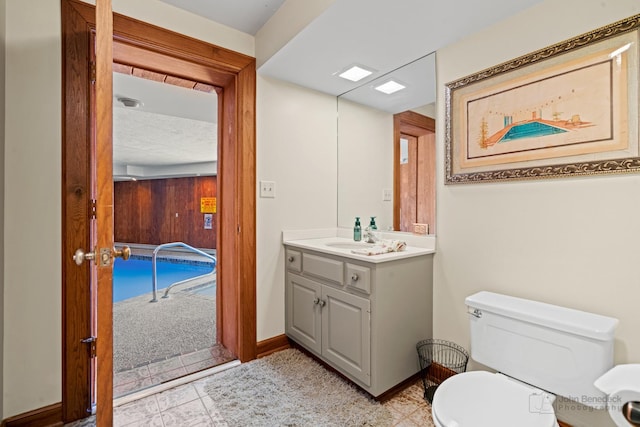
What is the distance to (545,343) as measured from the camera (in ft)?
4.02

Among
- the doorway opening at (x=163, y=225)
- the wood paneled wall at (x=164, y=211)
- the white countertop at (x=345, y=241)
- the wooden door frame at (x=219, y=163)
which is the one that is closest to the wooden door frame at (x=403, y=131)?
the white countertop at (x=345, y=241)


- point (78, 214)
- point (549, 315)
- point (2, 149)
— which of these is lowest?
point (549, 315)

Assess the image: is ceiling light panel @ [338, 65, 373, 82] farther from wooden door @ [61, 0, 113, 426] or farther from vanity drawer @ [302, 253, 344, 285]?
wooden door @ [61, 0, 113, 426]

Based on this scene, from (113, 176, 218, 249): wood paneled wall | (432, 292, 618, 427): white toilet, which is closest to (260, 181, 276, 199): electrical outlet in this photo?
(432, 292, 618, 427): white toilet

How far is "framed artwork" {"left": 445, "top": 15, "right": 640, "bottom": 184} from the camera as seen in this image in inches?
47.8

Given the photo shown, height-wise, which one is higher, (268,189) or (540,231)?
(268,189)

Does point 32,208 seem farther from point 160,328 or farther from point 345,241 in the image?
point 345,241

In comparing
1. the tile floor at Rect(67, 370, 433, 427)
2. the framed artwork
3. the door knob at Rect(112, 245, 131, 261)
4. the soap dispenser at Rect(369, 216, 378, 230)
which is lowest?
the tile floor at Rect(67, 370, 433, 427)

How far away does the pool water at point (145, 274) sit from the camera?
4.70 meters

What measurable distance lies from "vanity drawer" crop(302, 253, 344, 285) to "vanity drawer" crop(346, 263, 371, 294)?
0.07 metres

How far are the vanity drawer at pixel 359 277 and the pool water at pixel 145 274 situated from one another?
379 cm

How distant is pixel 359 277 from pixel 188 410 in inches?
47.5

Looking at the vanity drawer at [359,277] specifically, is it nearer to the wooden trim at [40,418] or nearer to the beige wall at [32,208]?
the beige wall at [32,208]

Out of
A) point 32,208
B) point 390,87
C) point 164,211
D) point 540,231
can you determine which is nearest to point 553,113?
point 540,231
